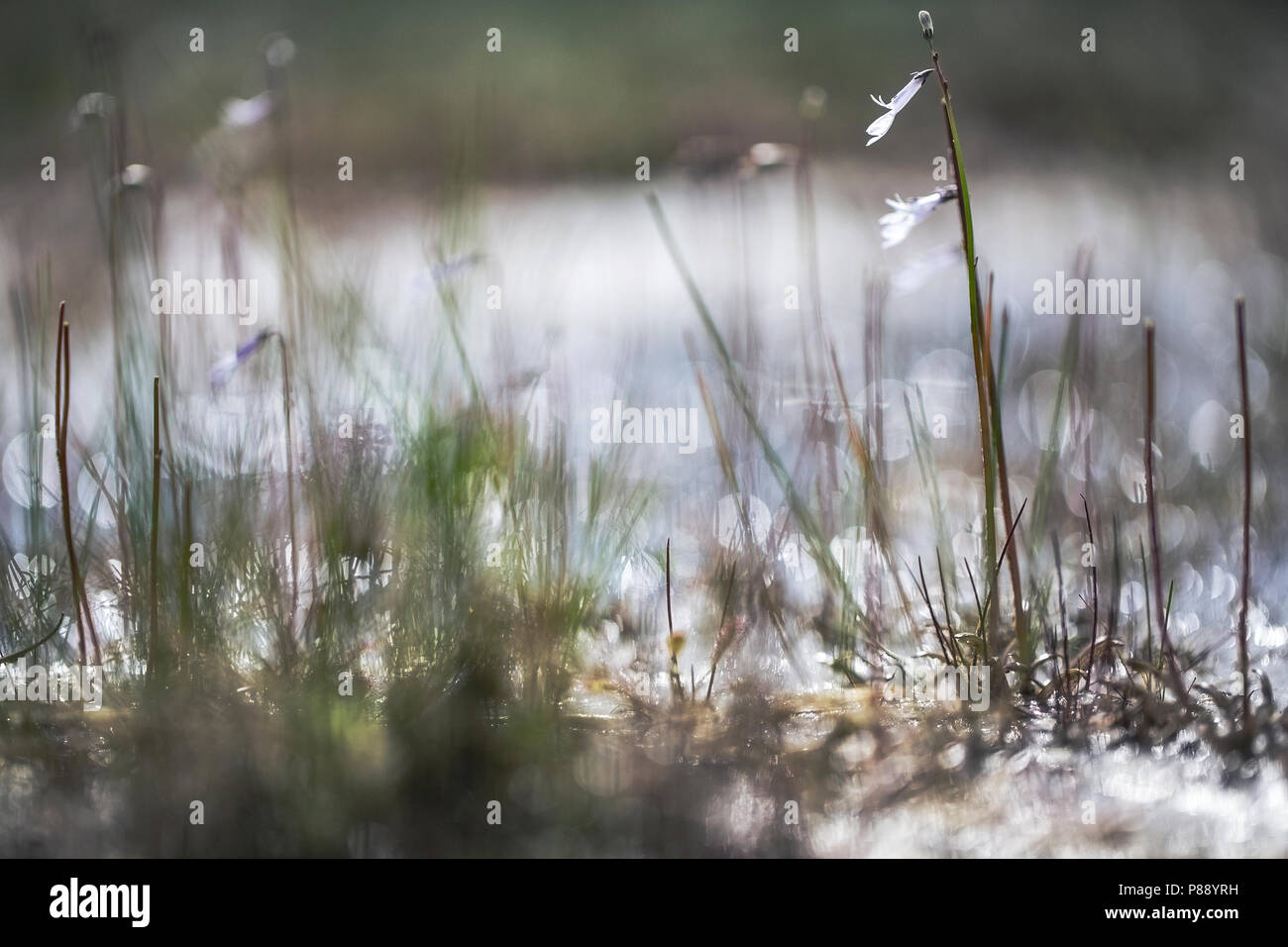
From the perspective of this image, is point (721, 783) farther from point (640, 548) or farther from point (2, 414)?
point (2, 414)

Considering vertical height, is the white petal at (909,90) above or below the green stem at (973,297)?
above

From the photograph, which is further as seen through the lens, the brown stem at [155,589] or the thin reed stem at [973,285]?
the brown stem at [155,589]

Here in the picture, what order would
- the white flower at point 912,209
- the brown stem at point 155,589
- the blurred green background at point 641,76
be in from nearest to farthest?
the white flower at point 912,209 → the brown stem at point 155,589 → the blurred green background at point 641,76

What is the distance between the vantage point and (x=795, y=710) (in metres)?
0.99

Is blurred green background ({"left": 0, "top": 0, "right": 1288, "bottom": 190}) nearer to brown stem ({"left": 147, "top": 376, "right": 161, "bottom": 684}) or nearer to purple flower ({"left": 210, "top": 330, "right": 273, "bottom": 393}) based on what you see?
purple flower ({"left": 210, "top": 330, "right": 273, "bottom": 393})

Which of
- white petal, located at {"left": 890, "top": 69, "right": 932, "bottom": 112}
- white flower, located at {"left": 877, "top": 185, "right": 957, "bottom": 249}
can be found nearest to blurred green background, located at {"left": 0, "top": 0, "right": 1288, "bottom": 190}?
white petal, located at {"left": 890, "top": 69, "right": 932, "bottom": 112}

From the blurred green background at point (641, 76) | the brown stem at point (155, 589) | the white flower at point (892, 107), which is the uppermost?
the blurred green background at point (641, 76)

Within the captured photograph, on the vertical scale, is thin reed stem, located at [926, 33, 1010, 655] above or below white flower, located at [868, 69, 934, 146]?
below

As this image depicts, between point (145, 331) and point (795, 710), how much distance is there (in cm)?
106

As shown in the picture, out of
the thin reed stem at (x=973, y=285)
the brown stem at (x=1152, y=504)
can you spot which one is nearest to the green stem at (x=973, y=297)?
the thin reed stem at (x=973, y=285)

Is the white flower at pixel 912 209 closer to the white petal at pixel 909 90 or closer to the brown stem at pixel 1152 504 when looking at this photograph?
the white petal at pixel 909 90

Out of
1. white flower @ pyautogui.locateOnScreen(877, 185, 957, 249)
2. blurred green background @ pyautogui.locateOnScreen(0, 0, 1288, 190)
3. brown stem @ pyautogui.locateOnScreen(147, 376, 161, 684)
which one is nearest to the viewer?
white flower @ pyautogui.locateOnScreen(877, 185, 957, 249)

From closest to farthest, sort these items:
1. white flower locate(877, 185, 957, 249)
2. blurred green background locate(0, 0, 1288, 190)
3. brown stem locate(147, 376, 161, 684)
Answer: white flower locate(877, 185, 957, 249) → brown stem locate(147, 376, 161, 684) → blurred green background locate(0, 0, 1288, 190)
